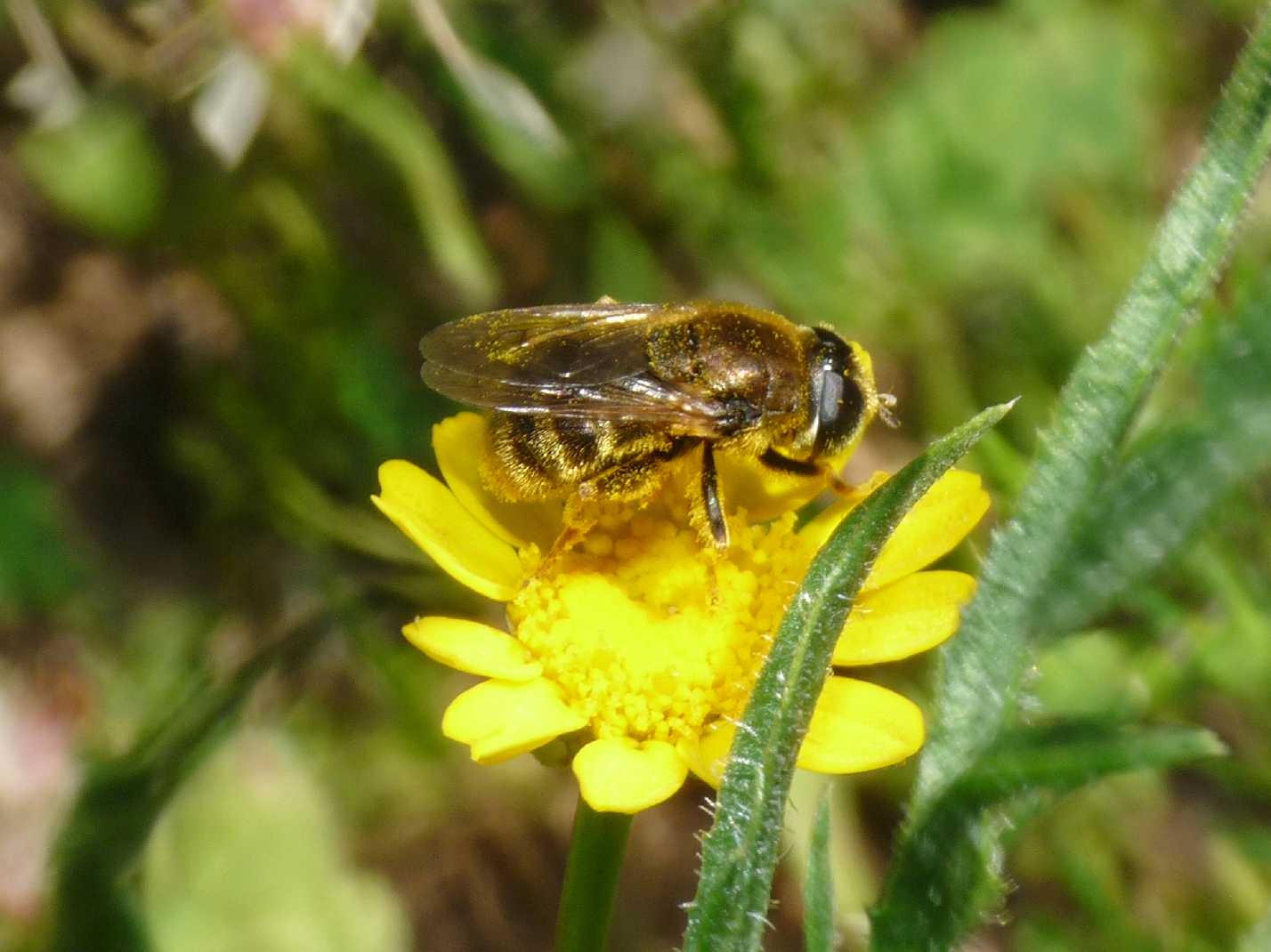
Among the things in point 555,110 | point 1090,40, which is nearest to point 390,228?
point 555,110

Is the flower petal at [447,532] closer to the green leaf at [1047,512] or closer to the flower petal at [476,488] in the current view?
the flower petal at [476,488]

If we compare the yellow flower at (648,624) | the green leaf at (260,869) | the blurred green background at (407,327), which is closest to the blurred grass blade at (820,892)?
the yellow flower at (648,624)

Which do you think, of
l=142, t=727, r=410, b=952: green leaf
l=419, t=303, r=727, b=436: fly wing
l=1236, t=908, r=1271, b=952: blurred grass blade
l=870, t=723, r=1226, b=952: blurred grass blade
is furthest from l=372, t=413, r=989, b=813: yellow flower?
l=142, t=727, r=410, b=952: green leaf

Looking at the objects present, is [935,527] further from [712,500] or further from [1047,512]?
[1047,512]

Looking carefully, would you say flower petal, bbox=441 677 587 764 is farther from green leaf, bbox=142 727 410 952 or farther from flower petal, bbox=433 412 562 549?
green leaf, bbox=142 727 410 952

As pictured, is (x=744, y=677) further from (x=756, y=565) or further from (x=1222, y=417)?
(x=1222, y=417)

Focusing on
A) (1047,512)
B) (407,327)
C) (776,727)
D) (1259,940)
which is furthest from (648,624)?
(407,327)
